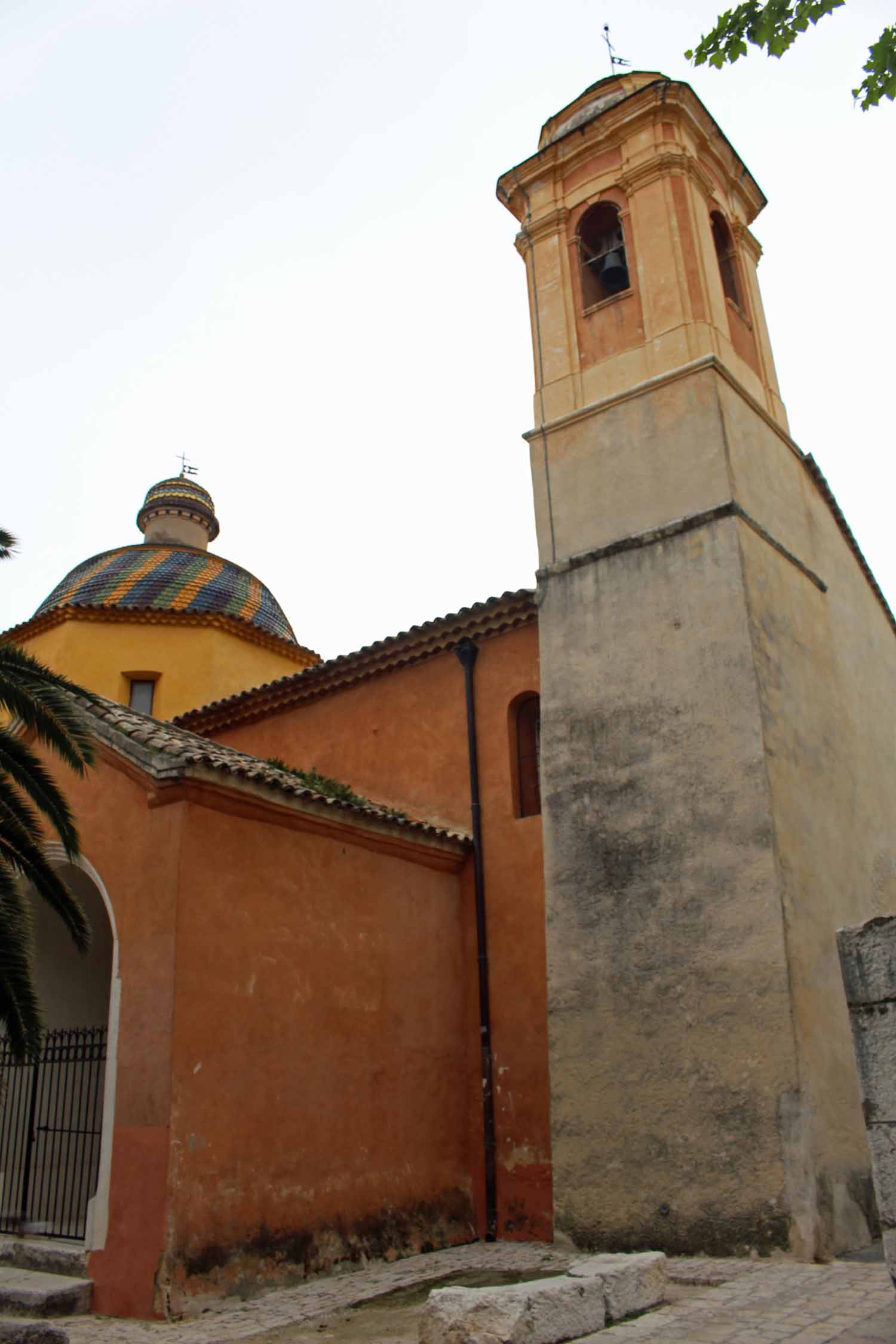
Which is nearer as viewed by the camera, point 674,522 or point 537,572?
point 674,522

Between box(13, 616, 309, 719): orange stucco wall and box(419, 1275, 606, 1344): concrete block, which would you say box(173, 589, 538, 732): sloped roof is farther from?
box(419, 1275, 606, 1344): concrete block

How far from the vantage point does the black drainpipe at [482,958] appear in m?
10.9

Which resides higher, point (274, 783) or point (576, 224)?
point (576, 224)

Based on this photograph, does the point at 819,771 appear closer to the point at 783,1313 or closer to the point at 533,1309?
the point at 783,1313

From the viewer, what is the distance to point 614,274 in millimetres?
13711

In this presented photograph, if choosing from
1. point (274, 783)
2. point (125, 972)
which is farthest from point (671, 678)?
point (125, 972)

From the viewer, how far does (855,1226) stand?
8.92 meters

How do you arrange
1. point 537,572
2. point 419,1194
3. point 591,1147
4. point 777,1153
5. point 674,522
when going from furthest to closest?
point 537,572 → point 674,522 → point 419,1194 → point 591,1147 → point 777,1153

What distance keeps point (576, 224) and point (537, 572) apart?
16.6ft

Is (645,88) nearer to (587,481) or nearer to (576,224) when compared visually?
(576,224)

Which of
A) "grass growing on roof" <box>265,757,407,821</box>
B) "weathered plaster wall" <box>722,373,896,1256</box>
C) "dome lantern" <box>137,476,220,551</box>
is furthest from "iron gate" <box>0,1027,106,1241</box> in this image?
"dome lantern" <box>137,476,220,551</box>

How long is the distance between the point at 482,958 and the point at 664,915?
2556 millimetres

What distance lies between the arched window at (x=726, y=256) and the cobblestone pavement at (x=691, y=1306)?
A: 36.4ft

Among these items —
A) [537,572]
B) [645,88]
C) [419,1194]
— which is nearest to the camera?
[419,1194]
